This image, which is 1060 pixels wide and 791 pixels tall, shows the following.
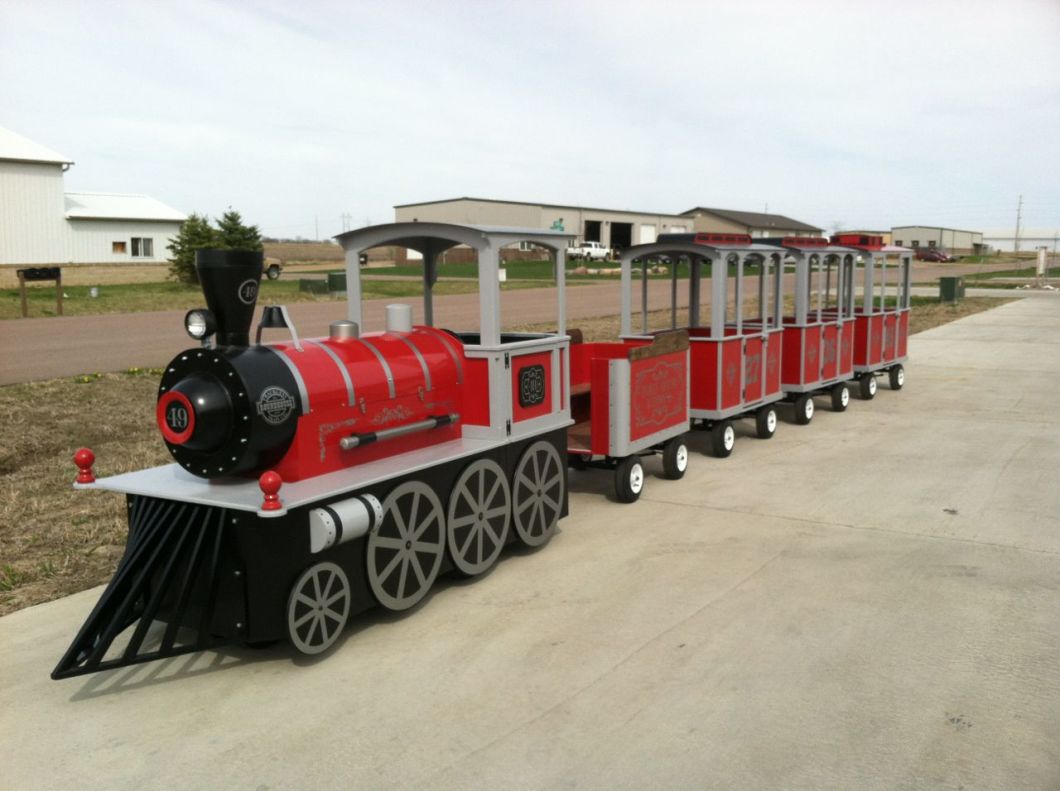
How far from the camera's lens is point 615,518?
8.19m

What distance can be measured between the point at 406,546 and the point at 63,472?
532cm

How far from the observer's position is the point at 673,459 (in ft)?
31.1

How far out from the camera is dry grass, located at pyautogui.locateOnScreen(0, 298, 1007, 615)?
22.1ft

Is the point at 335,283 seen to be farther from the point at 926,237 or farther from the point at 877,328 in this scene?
the point at 926,237

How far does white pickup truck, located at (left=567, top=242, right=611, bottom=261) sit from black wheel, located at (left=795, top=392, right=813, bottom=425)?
48.3 m

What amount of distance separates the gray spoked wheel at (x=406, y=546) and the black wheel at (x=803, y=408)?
25.4 ft

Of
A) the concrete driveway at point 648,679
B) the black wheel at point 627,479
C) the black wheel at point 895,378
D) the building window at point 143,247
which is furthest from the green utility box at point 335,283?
the concrete driveway at point 648,679

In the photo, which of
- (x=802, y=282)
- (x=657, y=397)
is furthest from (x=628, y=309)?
(x=802, y=282)

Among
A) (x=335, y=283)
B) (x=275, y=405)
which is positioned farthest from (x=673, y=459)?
(x=335, y=283)

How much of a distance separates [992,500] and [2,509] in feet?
29.5

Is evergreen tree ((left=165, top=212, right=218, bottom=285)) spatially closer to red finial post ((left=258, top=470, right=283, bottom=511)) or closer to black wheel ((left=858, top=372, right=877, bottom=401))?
black wheel ((left=858, top=372, right=877, bottom=401))

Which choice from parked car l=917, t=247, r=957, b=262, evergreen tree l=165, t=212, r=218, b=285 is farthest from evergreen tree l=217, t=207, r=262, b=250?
parked car l=917, t=247, r=957, b=262

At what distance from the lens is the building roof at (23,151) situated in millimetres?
46062

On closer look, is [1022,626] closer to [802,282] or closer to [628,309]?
[628,309]
